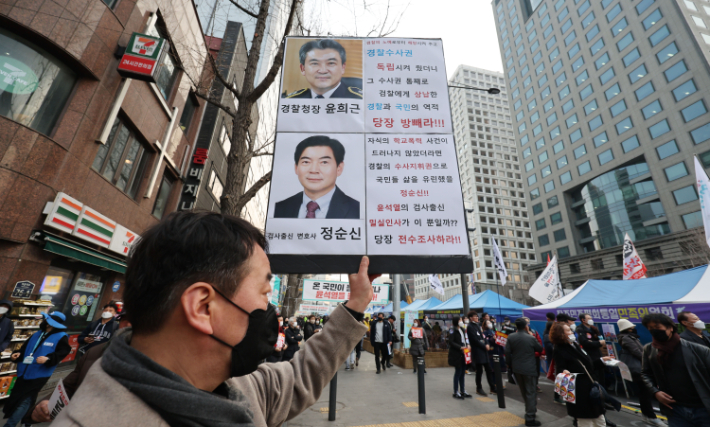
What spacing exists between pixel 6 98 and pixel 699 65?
54.8m

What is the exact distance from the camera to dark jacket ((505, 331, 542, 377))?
623 cm

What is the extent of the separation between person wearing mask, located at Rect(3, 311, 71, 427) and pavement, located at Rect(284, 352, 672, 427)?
4.09 meters

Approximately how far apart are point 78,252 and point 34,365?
3776 millimetres

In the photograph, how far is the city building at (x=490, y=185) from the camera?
70438 millimetres

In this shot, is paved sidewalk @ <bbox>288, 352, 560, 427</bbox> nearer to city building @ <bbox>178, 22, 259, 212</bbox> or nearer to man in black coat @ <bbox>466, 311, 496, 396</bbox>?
man in black coat @ <bbox>466, 311, 496, 396</bbox>

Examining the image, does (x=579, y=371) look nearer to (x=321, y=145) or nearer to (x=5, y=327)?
(x=321, y=145)

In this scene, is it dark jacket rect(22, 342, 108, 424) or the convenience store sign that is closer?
dark jacket rect(22, 342, 108, 424)

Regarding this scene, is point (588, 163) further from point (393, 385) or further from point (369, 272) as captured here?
point (369, 272)

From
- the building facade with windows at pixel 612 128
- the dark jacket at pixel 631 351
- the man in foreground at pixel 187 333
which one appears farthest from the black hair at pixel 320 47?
the building facade with windows at pixel 612 128

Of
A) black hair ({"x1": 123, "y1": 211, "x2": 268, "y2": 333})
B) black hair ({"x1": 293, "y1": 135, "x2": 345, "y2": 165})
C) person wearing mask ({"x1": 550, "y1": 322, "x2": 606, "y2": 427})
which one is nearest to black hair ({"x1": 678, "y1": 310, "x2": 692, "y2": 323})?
person wearing mask ({"x1": 550, "y1": 322, "x2": 606, "y2": 427})

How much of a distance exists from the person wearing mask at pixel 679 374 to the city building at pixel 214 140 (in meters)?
14.2

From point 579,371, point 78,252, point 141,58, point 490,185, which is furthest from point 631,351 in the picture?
point 490,185

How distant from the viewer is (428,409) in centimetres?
663

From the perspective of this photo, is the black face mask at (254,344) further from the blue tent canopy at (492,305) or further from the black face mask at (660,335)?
the blue tent canopy at (492,305)
